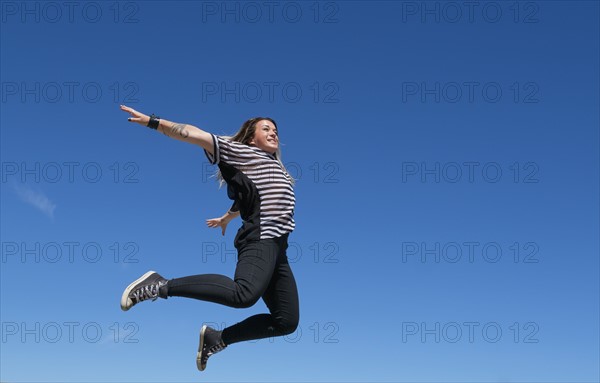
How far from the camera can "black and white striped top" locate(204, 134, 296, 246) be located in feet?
22.9

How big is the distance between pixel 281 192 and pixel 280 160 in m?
0.59

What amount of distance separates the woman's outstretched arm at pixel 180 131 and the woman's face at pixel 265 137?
655mm

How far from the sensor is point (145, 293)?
665 cm

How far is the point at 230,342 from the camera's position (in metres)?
7.39

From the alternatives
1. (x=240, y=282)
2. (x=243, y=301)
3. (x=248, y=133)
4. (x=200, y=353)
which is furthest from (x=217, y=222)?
(x=243, y=301)

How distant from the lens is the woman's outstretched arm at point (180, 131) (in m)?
6.58

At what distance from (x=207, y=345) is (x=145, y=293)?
117 centimetres

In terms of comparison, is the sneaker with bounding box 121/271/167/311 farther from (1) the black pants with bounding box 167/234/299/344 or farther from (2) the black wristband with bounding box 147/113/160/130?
(2) the black wristband with bounding box 147/113/160/130

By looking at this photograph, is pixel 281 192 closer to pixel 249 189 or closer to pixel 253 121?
pixel 249 189

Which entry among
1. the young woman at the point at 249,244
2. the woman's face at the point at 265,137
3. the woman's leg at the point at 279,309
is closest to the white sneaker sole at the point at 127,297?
the young woman at the point at 249,244

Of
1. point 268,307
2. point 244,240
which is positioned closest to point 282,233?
point 244,240

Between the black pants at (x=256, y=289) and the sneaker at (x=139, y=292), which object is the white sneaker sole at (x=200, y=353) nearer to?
the black pants at (x=256, y=289)

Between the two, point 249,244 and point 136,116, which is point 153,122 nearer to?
point 136,116

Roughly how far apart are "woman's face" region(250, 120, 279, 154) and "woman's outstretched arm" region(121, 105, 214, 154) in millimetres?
655
